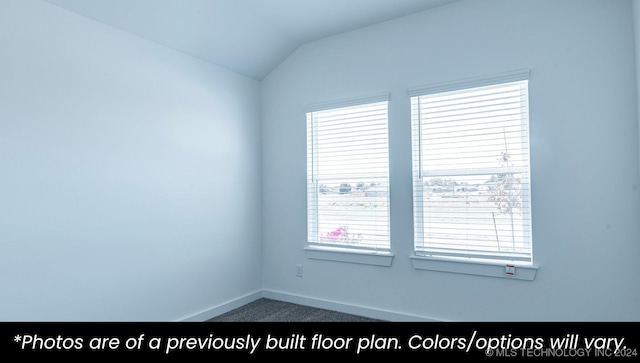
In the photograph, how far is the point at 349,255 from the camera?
11.1 ft

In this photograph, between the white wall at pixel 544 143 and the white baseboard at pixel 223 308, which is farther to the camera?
the white baseboard at pixel 223 308

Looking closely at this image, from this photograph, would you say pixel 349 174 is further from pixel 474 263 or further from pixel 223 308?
pixel 223 308

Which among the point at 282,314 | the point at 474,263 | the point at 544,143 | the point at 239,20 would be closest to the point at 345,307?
the point at 282,314

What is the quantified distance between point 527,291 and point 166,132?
3007 millimetres

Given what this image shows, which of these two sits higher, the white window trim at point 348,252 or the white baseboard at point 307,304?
the white window trim at point 348,252

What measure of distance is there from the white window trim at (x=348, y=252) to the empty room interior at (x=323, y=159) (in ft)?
0.06

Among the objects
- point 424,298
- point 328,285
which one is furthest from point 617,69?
point 328,285

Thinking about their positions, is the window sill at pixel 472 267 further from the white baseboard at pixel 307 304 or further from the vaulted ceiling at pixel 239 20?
the vaulted ceiling at pixel 239 20

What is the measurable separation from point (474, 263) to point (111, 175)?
274 centimetres

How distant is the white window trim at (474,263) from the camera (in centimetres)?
263

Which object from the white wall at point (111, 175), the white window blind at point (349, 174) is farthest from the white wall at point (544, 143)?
the white wall at point (111, 175)

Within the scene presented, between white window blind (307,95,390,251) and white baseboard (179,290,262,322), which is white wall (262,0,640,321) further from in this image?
white baseboard (179,290,262,322)

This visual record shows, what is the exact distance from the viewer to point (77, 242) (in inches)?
94.7

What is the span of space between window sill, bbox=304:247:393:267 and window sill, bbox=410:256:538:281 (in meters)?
0.26
